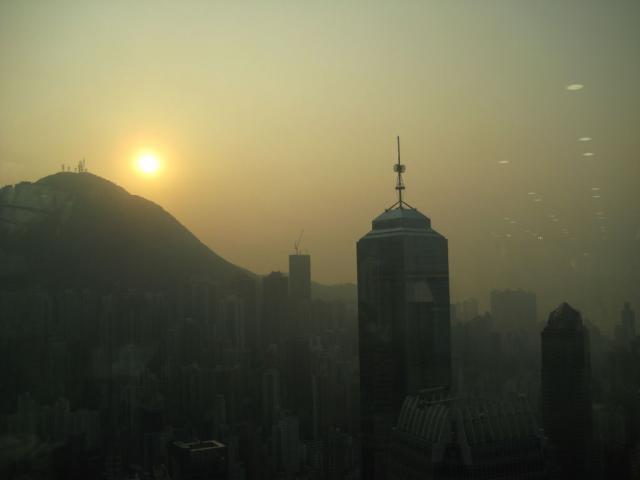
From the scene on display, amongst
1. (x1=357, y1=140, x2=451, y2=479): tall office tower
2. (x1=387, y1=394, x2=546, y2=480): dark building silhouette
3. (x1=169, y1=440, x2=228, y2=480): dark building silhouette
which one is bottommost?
(x1=169, y1=440, x2=228, y2=480): dark building silhouette

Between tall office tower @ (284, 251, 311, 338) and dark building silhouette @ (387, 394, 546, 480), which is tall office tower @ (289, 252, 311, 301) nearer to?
tall office tower @ (284, 251, 311, 338)

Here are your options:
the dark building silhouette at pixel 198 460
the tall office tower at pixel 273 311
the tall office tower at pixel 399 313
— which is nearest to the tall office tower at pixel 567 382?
the tall office tower at pixel 399 313

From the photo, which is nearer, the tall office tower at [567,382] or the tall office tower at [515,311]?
the tall office tower at [567,382]

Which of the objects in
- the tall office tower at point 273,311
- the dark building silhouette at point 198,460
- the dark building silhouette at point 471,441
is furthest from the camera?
the tall office tower at point 273,311

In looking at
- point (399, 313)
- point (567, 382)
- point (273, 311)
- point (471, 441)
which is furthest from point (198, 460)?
point (567, 382)

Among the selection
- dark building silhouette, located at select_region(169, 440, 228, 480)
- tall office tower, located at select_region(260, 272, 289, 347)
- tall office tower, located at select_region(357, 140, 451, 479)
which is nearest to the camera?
dark building silhouette, located at select_region(169, 440, 228, 480)

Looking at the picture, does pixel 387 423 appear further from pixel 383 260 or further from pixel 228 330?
pixel 228 330

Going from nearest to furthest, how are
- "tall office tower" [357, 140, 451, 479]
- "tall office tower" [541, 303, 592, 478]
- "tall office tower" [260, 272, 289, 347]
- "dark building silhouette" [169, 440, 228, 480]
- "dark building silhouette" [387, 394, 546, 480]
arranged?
"dark building silhouette" [387, 394, 546, 480], "tall office tower" [541, 303, 592, 478], "dark building silhouette" [169, 440, 228, 480], "tall office tower" [357, 140, 451, 479], "tall office tower" [260, 272, 289, 347]

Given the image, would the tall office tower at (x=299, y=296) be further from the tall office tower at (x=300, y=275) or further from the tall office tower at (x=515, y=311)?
the tall office tower at (x=515, y=311)

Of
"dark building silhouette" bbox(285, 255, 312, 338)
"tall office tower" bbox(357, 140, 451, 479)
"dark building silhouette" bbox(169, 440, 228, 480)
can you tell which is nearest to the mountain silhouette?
"dark building silhouette" bbox(285, 255, 312, 338)
